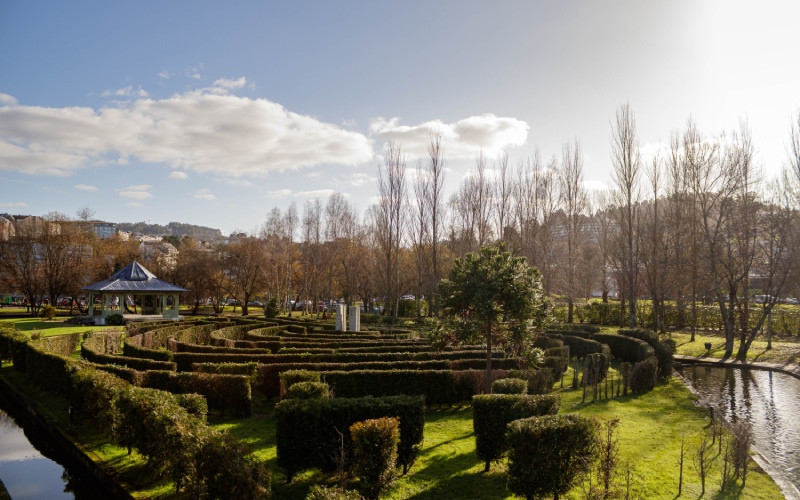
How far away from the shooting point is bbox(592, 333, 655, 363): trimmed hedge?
22.5 m

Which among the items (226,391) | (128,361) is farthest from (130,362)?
(226,391)

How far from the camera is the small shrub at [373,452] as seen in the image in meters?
8.54

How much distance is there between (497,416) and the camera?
10344mm

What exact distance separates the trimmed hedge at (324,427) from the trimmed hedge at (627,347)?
1605 centimetres

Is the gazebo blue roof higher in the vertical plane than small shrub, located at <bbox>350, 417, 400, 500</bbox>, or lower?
higher

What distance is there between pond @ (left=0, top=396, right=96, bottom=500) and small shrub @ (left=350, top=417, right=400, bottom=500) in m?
6.59

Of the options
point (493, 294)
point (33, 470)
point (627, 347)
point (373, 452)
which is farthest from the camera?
point (627, 347)

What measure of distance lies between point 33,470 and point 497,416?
12.2 m

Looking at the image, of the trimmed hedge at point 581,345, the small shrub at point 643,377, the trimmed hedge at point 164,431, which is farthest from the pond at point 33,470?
the trimmed hedge at point 581,345

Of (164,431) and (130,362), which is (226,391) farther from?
(130,362)

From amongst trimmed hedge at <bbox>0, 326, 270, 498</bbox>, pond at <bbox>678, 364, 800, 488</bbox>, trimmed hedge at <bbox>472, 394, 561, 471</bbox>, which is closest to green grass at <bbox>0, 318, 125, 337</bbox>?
trimmed hedge at <bbox>0, 326, 270, 498</bbox>

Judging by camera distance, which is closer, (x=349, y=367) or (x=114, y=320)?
(x=349, y=367)

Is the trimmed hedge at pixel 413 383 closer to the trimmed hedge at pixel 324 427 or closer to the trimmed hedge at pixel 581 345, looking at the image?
the trimmed hedge at pixel 324 427

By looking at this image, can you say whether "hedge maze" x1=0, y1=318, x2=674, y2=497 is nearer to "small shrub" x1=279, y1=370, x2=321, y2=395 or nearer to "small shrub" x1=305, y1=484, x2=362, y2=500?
"small shrub" x1=279, y1=370, x2=321, y2=395
